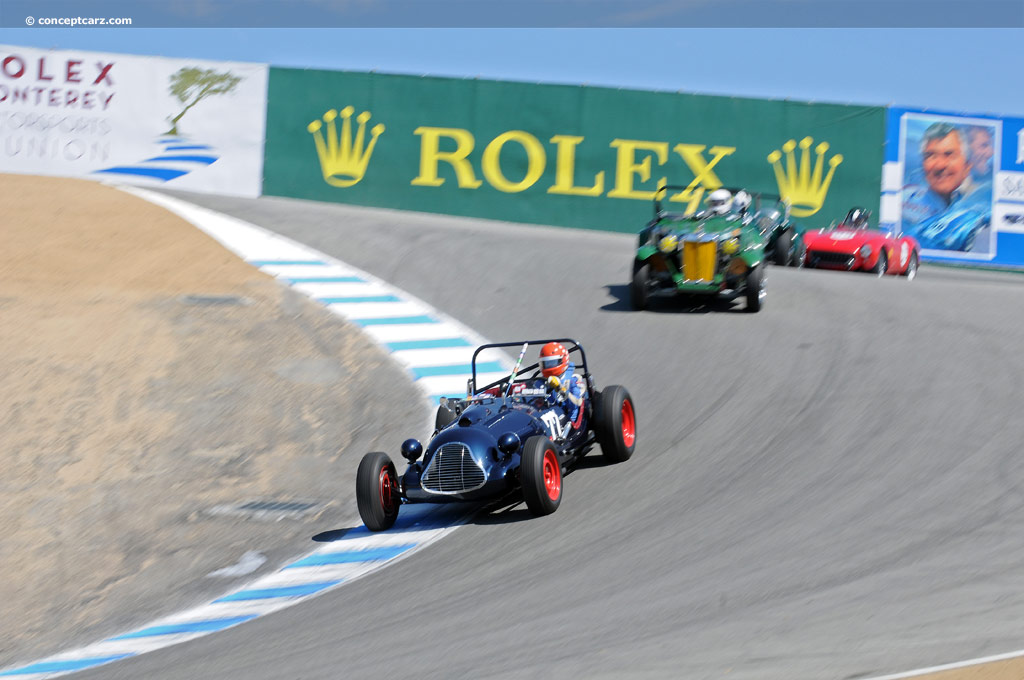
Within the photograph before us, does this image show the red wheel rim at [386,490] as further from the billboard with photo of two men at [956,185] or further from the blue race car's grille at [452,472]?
the billboard with photo of two men at [956,185]

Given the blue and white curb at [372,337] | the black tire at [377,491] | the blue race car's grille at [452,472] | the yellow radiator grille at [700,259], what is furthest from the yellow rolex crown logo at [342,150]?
the blue race car's grille at [452,472]

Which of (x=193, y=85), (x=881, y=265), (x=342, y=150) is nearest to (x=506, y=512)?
(x=881, y=265)

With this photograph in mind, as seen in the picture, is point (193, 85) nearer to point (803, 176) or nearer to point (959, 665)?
point (803, 176)

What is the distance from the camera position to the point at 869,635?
613 cm

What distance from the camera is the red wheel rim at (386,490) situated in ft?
31.7

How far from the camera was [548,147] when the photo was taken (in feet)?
70.4

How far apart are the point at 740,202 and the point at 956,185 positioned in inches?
276

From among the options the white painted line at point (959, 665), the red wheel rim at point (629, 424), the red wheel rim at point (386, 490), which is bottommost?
the white painted line at point (959, 665)

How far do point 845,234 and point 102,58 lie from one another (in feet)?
42.0

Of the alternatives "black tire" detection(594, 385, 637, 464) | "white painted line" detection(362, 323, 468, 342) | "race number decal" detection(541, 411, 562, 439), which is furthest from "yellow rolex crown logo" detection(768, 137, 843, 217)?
"race number decal" detection(541, 411, 562, 439)

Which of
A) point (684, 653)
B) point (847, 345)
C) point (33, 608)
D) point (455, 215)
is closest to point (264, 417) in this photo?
point (33, 608)

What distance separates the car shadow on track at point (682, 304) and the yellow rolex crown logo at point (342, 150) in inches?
283

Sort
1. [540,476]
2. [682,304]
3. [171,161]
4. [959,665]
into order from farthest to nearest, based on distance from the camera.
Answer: [171,161] → [682,304] → [540,476] → [959,665]

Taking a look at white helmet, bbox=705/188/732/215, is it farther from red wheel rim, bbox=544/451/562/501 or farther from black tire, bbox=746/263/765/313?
red wheel rim, bbox=544/451/562/501
